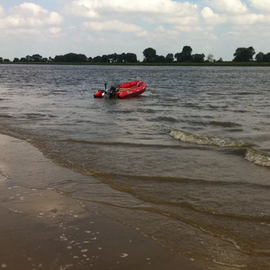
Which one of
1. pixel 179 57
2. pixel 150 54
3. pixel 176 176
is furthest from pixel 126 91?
pixel 150 54

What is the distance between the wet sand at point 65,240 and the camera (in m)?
3.77

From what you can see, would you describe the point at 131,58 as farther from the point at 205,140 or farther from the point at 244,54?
the point at 205,140

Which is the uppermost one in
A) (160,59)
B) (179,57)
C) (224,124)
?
(179,57)

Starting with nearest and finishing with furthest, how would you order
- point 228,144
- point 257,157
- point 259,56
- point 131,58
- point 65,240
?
point 65,240
point 257,157
point 228,144
point 259,56
point 131,58

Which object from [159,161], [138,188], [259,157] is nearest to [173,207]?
[138,188]

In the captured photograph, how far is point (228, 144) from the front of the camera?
973 centimetres

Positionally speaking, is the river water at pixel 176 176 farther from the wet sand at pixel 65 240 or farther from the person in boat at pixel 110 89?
the person in boat at pixel 110 89

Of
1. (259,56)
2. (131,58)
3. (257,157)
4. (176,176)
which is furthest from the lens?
(131,58)

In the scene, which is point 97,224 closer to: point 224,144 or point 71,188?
point 71,188

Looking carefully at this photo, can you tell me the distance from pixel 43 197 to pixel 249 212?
300 centimetres

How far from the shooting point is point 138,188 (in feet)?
20.5

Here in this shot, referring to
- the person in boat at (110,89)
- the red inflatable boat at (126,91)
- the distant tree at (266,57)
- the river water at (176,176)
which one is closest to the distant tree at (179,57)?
the distant tree at (266,57)

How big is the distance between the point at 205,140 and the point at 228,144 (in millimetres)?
720

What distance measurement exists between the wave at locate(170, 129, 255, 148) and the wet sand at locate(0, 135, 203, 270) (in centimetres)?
530
